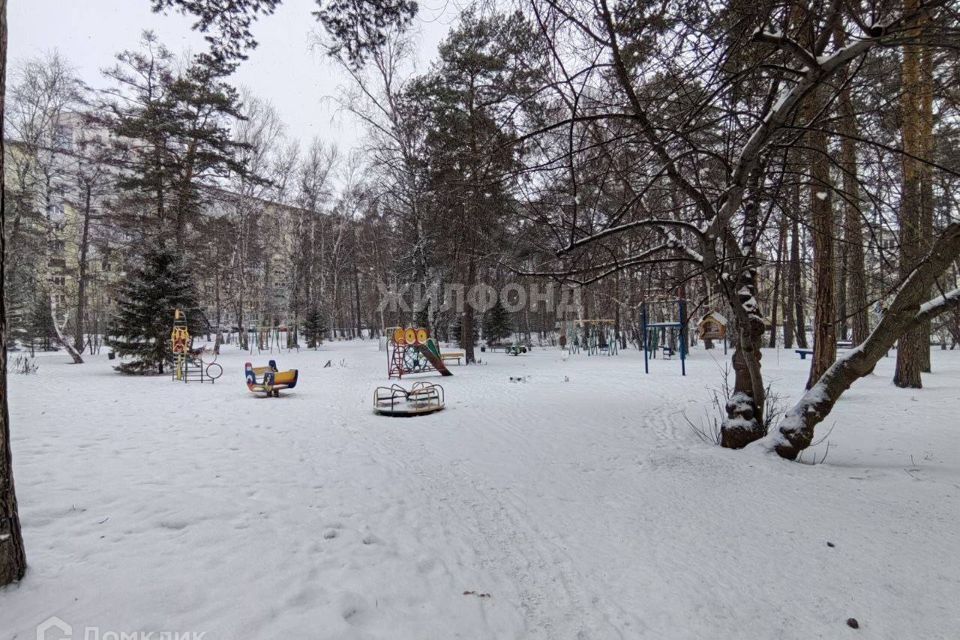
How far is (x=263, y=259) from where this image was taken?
31.3 meters

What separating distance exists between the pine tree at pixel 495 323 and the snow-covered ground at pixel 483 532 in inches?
1020

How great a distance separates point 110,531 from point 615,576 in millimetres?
3373

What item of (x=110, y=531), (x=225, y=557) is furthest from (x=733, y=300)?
(x=110, y=531)

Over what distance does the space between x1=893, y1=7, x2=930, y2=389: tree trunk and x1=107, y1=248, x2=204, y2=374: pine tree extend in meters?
17.6

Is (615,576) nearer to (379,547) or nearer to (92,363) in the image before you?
(379,547)

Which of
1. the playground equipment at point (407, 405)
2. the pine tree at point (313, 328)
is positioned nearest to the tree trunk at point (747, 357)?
the playground equipment at point (407, 405)

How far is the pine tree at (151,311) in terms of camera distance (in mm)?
14312

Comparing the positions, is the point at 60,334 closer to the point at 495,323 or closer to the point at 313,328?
the point at 313,328

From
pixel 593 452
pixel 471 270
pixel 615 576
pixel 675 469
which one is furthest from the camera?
pixel 471 270

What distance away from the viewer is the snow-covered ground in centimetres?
231

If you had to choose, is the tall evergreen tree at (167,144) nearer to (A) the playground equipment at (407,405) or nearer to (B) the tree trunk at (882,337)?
(A) the playground equipment at (407,405)

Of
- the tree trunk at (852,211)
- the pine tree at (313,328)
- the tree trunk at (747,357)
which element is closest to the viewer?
the tree trunk at (852,211)

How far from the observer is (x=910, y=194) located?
500cm

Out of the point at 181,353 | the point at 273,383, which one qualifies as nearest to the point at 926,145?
the point at 273,383
